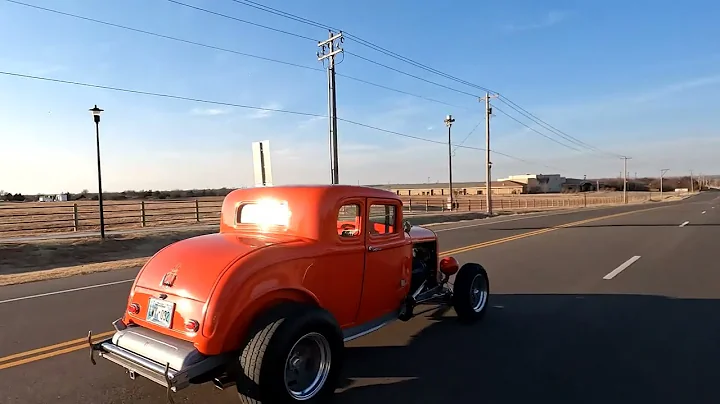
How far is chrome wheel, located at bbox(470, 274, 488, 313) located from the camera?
6.27m

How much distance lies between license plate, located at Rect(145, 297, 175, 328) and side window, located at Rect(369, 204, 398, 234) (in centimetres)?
217

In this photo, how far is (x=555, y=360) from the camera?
481cm

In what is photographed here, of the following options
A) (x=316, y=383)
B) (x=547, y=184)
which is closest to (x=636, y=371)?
(x=316, y=383)

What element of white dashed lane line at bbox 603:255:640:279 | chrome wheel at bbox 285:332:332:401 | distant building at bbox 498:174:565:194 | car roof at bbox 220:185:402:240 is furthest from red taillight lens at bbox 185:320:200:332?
distant building at bbox 498:174:565:194

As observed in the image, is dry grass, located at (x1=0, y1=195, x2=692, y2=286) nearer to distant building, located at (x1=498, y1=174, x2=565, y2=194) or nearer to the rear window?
the rear window

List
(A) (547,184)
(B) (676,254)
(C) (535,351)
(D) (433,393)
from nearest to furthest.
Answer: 1. (D) (433,393)
2. (C) (535,351)
3. (B) (676,254)
4. (A) (547,184)

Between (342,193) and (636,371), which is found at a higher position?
(342,193)

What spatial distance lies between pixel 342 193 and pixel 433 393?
192 cm

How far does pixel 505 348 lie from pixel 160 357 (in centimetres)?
346

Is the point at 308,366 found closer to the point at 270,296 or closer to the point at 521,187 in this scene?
the point at 270,296

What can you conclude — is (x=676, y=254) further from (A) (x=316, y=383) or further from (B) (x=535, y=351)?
(A) (x=316, y=383)

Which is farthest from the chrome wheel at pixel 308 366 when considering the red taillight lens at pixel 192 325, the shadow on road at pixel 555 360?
the red taillight lens at pixel 192 325

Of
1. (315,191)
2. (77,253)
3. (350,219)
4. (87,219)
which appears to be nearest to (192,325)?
(315,191)

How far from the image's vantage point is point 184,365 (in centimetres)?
333
